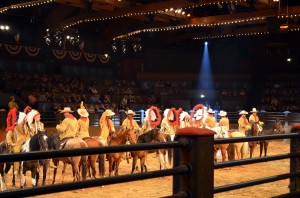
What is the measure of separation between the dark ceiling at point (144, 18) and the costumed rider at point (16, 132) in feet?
28.5

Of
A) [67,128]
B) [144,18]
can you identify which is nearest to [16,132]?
[67,128]

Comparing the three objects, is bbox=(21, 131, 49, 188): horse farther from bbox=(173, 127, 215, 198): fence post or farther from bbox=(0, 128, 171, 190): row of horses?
bbox=(173, 127, 215, 198): fence post

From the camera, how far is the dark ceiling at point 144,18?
21.6m

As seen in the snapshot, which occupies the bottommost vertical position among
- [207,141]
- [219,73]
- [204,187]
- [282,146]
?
[282,146]

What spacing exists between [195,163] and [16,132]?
8860 millimetres

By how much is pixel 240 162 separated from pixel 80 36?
99.4 ft

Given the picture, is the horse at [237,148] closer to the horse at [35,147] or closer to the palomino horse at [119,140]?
the palomino horse at [119,140]

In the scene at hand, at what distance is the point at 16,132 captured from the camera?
11.9 metres

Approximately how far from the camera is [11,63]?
99.2ft

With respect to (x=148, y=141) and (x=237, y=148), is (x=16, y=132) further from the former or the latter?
(x=237, y=148)

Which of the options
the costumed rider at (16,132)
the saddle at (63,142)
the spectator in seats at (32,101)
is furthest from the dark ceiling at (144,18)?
the costumed rider at (16,132)

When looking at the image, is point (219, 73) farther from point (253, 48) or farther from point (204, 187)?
point (204, 187)

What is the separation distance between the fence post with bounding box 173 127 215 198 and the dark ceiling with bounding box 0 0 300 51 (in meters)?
16.4

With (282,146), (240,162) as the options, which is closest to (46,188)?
(240,162)
